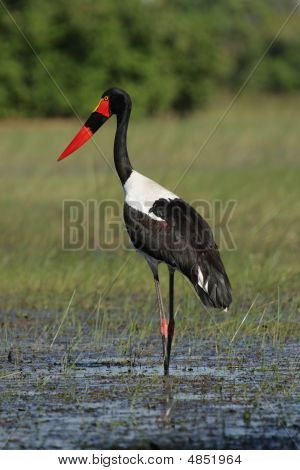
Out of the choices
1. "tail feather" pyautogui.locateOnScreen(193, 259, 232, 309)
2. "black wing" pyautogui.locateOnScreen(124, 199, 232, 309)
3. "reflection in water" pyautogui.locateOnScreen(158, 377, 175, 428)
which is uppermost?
"black wing" pyautogui.locateOnScreen(124, 199, 232, 309)

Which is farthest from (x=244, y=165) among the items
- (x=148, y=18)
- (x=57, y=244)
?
(x=148, y=18)

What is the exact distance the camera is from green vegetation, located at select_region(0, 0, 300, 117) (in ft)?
96.0

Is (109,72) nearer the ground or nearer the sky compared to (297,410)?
nearer the sky

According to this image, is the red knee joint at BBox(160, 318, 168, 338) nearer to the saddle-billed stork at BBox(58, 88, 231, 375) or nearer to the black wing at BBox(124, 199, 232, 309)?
the saddle-billed stork at BBox(58, 88, 231, 375)

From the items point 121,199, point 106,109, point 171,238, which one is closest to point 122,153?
point 106,109

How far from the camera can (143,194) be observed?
722 centimetres

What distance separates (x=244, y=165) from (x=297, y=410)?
13961 millimetres

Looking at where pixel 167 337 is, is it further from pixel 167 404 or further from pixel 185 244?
pixel 167 404

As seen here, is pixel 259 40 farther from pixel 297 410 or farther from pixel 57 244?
pixel 297 410

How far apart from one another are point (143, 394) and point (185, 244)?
118cm

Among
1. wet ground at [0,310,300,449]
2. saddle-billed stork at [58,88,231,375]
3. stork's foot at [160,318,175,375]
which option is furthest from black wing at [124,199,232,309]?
wet ground at [0,310,300,449]

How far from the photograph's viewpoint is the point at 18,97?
29.2 meters

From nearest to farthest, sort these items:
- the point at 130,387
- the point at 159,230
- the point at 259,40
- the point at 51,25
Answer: the point at 130,387
the point at 159,230
the point at 51,25
the point at 259,40

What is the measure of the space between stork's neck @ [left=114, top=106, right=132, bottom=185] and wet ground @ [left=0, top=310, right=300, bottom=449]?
114 centimetres
